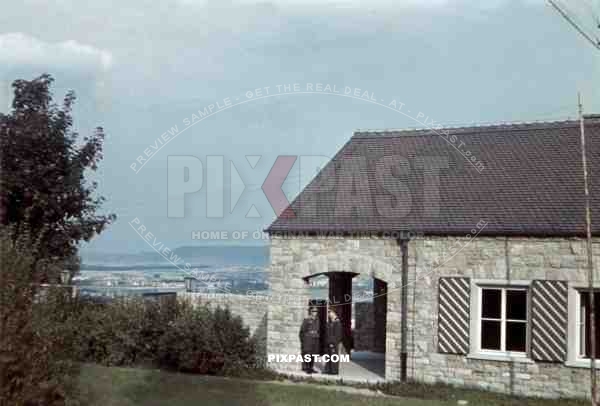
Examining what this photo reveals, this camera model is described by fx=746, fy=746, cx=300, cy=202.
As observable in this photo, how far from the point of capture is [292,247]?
1772 centimetres

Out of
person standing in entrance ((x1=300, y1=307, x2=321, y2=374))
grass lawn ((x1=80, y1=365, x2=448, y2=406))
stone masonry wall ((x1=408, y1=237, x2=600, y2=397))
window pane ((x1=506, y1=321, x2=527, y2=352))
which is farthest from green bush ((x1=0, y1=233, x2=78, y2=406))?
window pane ((x1=506, y1=321, x2=527, y2=352))

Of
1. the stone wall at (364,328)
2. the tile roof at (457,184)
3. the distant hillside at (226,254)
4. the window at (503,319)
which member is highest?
the tile roof at (457,184)

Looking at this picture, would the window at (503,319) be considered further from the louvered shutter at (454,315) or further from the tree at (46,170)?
the tree at (46,170)

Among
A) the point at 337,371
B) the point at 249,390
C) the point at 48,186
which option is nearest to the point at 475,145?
the point at 337,371

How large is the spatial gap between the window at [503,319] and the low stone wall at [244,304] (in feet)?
20.1

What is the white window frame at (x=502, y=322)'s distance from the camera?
15.2 m

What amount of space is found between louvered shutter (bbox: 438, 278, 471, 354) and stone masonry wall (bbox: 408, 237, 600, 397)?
15 centimetres

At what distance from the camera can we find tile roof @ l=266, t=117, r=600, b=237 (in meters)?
15.7

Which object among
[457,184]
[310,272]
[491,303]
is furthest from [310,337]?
[457,184]

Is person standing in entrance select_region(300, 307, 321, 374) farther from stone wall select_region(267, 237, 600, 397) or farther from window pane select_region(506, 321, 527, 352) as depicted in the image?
window pane select_region(506, 321, 527, 352)

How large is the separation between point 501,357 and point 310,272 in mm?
4704

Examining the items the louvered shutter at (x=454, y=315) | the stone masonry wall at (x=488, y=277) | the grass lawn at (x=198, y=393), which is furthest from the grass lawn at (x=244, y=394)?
the louvered shutter at (x=454, y=315)

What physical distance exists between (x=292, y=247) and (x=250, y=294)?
137 inches

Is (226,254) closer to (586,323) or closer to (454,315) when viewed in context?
(454,315)
